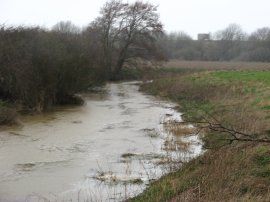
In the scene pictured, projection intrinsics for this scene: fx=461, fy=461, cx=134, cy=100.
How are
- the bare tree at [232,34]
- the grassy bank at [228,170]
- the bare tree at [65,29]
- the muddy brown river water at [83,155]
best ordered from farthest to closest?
the bare tree at [232,34] → the bare tree at [65,29] → the muddy brown river water at [83,155] → the grassy bank at [228,170]

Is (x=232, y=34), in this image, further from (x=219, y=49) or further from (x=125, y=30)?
(x=125, y=30)

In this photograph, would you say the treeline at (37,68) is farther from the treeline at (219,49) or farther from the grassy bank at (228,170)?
the treeline at (219,49)

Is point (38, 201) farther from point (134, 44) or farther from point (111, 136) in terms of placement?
point (134, 44)

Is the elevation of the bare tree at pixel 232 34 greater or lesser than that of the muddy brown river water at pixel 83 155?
greater

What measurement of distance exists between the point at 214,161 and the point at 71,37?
807 inches

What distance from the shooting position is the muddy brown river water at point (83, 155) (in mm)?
9695

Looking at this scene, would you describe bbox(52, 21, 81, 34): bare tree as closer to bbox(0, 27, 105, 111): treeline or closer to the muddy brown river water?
bbox(0, 27, 105, 111): treeline

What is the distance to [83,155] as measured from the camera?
13062 mm

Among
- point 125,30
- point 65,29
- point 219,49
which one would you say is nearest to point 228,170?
point 65,29

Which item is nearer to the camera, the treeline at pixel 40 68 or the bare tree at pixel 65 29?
the treeline at pixel 40 68

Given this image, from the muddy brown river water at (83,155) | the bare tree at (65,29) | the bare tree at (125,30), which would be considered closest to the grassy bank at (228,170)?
the muddy brown river water at (83,155)

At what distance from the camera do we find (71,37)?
28.1 meters

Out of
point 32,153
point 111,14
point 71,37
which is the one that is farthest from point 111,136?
point 111,14

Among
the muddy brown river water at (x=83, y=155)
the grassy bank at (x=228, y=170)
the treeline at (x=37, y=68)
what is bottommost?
the muddy brown river water at (x=83, y=155)
